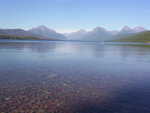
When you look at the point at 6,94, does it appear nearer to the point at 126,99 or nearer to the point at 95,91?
the point at 95,91

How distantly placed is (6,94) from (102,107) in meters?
8.22

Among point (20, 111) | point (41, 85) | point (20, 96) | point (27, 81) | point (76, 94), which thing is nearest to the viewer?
point (20, 111)

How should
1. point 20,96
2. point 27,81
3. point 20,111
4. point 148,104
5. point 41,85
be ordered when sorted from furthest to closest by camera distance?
point 27,81, point 41,85, point 20,96, point 148,104, point 20,111

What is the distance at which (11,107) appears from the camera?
1017cm

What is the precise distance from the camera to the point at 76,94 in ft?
42.4

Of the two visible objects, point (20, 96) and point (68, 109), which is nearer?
point (68, 109)

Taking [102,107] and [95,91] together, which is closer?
[102,107]

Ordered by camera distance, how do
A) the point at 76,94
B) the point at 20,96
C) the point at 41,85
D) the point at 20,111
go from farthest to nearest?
the point at 41,85 → the point at 76,94 → the point at 20,96 → the point at 20,111

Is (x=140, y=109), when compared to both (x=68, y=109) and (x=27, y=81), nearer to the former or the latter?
(x=68, y=109)

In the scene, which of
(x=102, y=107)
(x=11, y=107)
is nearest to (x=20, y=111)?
(x=11, y=107)

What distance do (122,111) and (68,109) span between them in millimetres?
3899

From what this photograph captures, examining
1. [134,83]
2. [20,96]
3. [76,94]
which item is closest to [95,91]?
[76,94]

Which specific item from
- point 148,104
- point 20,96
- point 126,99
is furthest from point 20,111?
point 148,104

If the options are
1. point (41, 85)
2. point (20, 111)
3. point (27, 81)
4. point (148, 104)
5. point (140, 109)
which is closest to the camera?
point (20, 111)
